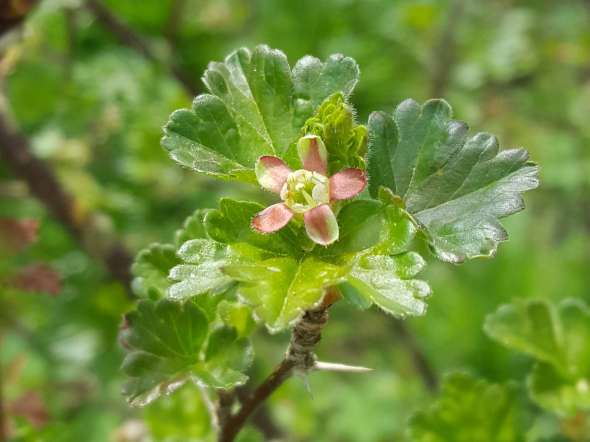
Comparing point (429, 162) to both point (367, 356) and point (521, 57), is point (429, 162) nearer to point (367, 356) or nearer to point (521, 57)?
point (521, 57)

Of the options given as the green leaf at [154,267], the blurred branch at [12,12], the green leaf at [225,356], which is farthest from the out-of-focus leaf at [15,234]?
the green leaf at [225,356]

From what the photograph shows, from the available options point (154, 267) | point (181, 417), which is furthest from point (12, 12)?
point (181, 417)

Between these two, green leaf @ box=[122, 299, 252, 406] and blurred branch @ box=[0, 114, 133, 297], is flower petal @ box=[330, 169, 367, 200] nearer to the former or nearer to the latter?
green leaf @ box=[122, 299, 252, 406]

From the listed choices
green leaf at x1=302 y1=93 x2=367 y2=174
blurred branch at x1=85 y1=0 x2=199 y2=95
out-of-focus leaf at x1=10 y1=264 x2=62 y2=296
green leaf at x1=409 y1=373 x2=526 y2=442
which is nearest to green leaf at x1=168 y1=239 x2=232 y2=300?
green leaf at x1=302 y1=93 x2=367 y2=174

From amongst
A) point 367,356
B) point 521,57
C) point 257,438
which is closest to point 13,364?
point 257,438

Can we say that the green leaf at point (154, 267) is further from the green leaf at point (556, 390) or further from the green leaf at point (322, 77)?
the green leaf at point (556, 390)

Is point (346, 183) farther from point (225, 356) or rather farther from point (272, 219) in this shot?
point (225, 356)
